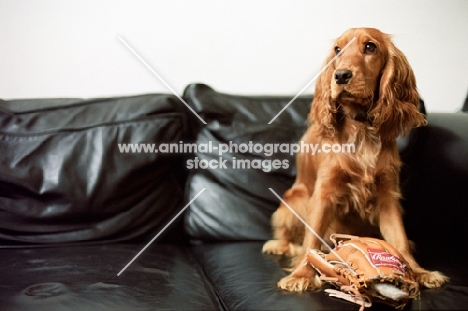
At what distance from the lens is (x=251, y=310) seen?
1158 millimetres

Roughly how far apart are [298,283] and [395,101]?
605 mm

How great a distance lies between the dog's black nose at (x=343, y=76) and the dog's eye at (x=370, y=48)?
0.39ft

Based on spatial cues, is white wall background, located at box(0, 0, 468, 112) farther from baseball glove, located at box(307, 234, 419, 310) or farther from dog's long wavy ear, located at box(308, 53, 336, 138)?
baseball glove, located at box(307, 234, 419, 310)

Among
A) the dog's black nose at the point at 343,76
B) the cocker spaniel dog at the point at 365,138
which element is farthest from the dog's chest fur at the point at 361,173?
the dog's black nose at the point at 343,76

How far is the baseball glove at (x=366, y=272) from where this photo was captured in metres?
1.13

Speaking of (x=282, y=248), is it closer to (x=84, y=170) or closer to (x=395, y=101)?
(x=395, y=101)

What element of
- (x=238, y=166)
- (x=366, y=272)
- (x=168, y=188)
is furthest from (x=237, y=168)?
(x=366, y=272)

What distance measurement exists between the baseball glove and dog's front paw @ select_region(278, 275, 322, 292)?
1.2 inches

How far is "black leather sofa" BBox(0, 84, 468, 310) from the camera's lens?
4.83ft

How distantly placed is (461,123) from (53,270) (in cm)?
134

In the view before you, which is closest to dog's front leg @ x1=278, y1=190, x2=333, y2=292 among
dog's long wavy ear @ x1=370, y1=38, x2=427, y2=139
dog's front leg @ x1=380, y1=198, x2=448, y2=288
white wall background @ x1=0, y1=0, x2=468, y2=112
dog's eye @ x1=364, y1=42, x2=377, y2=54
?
dog's front leg @ x1=380, y1=198, x2=448, y2=288

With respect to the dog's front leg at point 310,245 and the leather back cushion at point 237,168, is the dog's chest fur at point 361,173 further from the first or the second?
the leather back cushion at point 237,168

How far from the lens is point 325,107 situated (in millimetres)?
1537

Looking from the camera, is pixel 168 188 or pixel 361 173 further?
pixel 168 188
